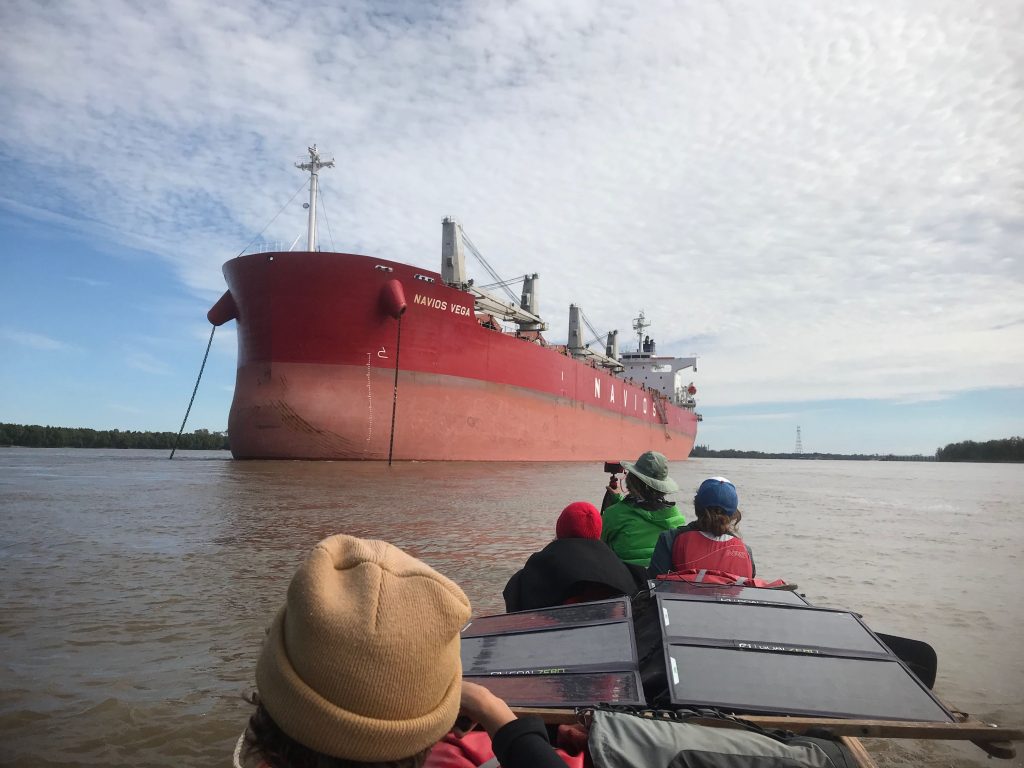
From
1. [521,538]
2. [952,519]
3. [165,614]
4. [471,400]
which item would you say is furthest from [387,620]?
[471,400]

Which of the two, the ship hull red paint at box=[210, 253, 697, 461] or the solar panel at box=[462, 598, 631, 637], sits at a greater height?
the ship hull red paint at box=[210, 253, 697, 461]

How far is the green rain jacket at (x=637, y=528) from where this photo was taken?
405cm

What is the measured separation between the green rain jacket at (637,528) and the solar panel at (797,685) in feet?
5.88

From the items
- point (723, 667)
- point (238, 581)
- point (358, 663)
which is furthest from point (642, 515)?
point (358, 663)

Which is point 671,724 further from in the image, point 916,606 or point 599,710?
point 916,606

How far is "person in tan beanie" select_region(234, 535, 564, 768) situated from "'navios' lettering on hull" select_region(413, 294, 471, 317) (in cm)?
1915

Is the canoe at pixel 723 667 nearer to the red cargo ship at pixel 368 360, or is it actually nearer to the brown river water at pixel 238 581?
the brown river water at pixel 238 581

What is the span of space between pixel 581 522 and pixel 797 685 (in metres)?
1.19

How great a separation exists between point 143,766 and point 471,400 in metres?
19.1

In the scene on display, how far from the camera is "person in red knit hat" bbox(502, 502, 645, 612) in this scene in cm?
286

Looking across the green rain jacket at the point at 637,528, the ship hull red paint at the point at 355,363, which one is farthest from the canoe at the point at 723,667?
the ship hull red paint at the point at 355,363

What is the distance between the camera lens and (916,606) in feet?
17.5

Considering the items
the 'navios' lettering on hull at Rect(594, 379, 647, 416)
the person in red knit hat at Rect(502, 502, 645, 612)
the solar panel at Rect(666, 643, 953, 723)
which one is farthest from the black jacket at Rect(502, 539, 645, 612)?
the 'navios' lettering on hull at Rect(594, 379, 647, 416)

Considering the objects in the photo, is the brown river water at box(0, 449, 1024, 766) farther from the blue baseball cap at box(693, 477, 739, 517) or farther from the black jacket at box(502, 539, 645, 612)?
the black jacket at box(502, 539, 645, 612)
